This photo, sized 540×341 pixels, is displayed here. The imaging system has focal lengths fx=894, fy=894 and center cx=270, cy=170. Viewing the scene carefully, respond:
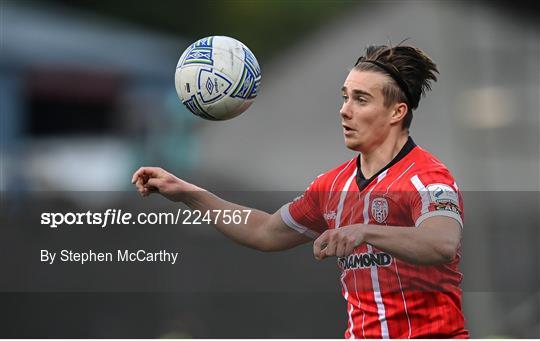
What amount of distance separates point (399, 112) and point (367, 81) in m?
0.25

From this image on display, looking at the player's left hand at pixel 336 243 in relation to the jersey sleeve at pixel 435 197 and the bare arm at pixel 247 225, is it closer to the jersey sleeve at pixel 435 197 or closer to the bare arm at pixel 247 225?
the jersey sleeve at pixel 435 197

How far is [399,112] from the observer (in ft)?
16.3

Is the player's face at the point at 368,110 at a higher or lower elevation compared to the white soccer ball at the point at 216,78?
lower

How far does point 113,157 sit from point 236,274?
230 centimetres

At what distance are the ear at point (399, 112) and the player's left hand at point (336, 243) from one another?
110 cm

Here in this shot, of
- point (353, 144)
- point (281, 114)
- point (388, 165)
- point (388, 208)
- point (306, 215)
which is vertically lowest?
point (388, 208)

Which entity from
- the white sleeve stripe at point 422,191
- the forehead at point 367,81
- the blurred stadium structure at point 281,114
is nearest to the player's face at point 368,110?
the forehead at point 367,81

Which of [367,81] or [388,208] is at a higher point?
[367,81]

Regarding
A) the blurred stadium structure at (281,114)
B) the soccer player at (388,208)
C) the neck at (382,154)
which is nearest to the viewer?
the soccer player at (388,208)

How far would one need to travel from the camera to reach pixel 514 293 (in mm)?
10008

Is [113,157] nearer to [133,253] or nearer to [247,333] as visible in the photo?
[133,253]

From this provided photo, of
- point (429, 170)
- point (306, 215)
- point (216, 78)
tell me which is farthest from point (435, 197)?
point (216, 78)

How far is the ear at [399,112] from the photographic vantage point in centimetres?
495

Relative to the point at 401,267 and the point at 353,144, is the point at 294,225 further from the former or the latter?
the point at 401,267
